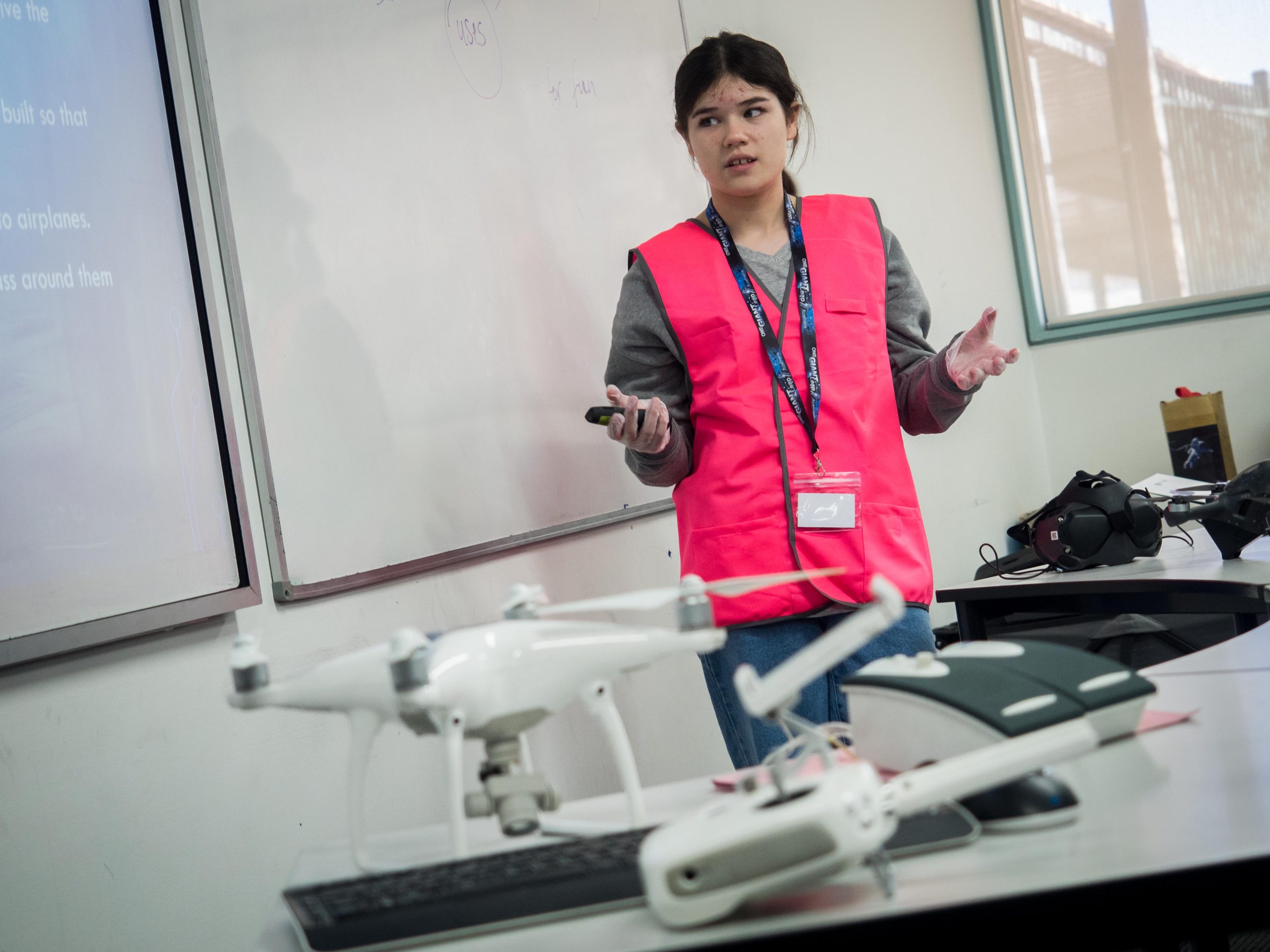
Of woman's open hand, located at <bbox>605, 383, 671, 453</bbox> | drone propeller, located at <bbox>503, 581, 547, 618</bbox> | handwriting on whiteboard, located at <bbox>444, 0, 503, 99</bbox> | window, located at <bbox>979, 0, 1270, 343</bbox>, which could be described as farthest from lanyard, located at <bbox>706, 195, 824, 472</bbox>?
window, located at <bbox>979, 0, 1270, 343</bbox>

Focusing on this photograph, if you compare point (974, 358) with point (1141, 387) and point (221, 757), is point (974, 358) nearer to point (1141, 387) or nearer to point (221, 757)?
point (221, 757)

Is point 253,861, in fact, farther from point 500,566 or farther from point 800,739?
point 800,739

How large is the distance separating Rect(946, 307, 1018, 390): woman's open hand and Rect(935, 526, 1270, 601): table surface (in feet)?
1.94

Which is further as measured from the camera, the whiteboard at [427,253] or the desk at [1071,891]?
the whiteboard at [427,253]

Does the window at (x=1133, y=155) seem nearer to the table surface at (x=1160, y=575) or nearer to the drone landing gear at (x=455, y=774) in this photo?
the table surface at (x=1160, y=575)

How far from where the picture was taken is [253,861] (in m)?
1.50

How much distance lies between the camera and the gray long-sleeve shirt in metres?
1.72

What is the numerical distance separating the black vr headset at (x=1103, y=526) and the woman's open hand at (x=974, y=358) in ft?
2.42

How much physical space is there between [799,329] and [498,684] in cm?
99

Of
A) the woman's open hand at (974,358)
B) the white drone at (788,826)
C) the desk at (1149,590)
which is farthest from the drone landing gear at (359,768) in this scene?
the desk at (1149,590)

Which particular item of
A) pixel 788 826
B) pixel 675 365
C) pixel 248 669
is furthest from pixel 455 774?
pixel 675 365

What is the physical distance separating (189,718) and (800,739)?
941 mm

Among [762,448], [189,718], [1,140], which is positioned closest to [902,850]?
[762,448]

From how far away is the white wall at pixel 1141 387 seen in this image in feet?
12.3
